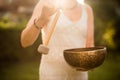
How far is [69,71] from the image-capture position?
1816mm

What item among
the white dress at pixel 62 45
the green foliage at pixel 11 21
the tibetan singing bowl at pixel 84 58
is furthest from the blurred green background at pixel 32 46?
the tibetan singing bowl at pixel 84 58

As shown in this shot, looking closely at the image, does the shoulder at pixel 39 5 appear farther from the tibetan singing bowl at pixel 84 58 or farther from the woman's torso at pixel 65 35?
the tibetan singing bowl at pixel 84 58

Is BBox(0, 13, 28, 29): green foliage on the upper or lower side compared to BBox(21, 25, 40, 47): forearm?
upper

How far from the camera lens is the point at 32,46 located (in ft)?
6.25

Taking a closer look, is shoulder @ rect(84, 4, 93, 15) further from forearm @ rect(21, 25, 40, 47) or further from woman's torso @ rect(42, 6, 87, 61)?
forearm @ rect(21, 25, 40, 47)

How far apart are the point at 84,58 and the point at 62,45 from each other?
20 centimetres

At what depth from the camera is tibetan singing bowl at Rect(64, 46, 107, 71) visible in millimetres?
1645

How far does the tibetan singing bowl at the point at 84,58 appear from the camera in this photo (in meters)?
1.64

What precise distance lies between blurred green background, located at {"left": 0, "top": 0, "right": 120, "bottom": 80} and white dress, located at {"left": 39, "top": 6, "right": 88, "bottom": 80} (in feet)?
0.37

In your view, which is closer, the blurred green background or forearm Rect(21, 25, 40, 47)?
forearm Rect(21, 25, 40, 47)

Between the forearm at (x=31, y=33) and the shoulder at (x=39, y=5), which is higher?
the shoulder at (x=39, y=5)

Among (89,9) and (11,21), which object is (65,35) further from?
(11,21)

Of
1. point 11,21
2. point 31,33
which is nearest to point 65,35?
point 31,33

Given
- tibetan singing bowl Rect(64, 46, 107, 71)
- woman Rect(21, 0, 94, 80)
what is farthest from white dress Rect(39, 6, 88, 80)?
tibetan singing bowl Rect(64, 46, 107, 71)
